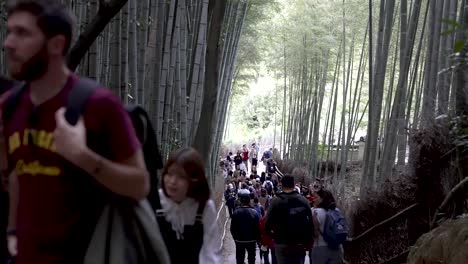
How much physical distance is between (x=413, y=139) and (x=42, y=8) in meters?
5.14

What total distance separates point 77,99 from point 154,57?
3916mm

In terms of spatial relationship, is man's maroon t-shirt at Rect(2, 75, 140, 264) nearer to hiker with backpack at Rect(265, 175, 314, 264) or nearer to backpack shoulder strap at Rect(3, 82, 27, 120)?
backpack shoulder strap at Rect(3, 82, 27, 120)

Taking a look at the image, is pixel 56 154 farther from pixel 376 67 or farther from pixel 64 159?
pixel 376 67

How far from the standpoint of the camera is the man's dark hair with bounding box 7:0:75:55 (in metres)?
1.55

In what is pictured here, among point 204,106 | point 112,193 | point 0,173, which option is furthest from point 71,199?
point 204,106

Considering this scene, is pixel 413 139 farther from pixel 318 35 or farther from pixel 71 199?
pixel 318 35

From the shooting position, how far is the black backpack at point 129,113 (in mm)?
1534

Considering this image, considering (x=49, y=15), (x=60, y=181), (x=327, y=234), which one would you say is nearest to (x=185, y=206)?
(x=60, y=181)

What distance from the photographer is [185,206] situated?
2461 mm

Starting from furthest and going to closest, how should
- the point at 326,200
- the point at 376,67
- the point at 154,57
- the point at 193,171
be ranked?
the point at 376,67 < the point at 326,200 < the point at 154,57 < the point at 193,171

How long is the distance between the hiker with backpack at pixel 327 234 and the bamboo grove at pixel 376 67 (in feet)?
3.77

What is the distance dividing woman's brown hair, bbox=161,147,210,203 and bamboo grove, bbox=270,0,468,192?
1.01 metres

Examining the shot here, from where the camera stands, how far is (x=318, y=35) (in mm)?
17625

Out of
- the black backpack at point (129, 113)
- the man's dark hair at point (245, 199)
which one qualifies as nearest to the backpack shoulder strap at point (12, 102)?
the black backpack at point (129, 113)
